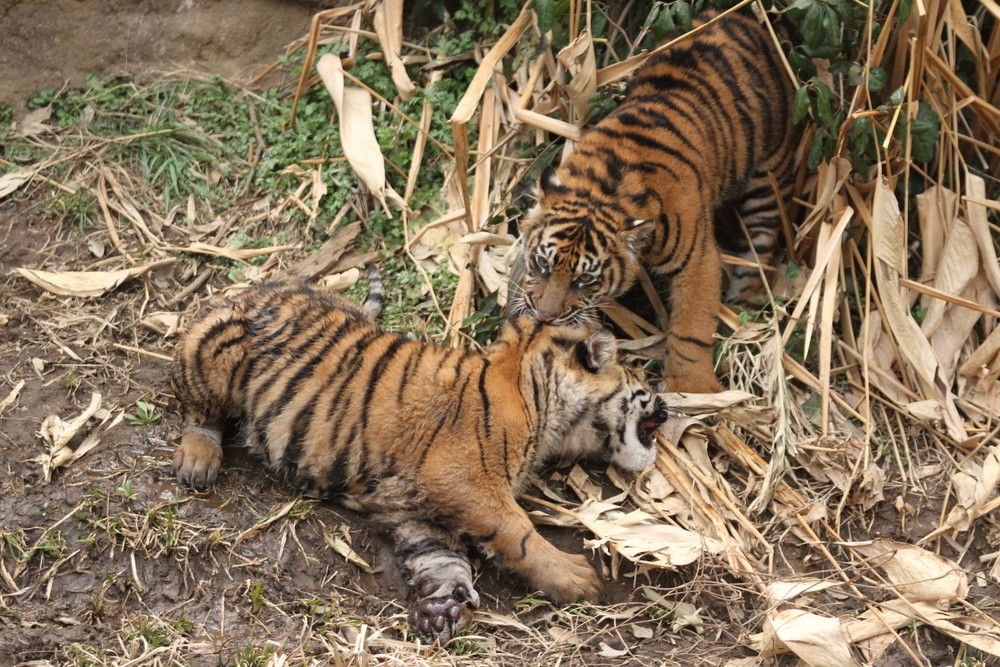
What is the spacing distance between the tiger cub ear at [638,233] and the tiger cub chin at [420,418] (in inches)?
16.3

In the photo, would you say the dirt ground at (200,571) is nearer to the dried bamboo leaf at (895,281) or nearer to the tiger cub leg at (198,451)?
the tiger cub leg at (198,451)

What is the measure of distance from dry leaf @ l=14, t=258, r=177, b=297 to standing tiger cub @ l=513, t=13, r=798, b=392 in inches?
76.4

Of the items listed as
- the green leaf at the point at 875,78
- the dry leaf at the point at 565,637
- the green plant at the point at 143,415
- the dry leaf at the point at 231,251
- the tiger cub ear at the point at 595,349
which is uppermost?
the green leaf at the point at 875,78

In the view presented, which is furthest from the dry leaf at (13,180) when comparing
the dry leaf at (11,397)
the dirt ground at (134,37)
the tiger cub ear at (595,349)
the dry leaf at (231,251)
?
the tiger cub ear at (595,349)

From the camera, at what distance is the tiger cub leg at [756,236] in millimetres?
4719

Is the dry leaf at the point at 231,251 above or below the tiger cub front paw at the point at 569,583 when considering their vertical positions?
above

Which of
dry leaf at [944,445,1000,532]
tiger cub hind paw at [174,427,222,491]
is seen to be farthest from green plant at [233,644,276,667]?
dry leaf at [944,445,1000,532]

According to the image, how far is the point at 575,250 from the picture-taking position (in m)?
4.06

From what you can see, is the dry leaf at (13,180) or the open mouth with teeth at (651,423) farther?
the dry leaf at (13,180)

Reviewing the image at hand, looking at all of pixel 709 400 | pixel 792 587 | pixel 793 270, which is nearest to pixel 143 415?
pixel 709 400

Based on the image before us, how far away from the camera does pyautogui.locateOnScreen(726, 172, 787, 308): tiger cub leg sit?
4.72m

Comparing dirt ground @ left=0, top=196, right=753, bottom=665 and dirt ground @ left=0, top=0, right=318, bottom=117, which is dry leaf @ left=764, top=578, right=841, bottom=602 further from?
dirt ground @ left=0, top=0, right=318, bottom=117

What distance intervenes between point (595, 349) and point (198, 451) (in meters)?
1.64

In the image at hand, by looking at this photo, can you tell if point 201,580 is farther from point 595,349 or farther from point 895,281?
point 895,281
